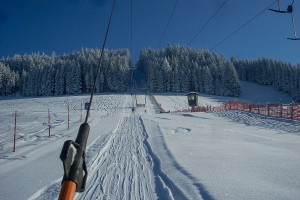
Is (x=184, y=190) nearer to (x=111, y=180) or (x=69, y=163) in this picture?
(x=111, y=180)

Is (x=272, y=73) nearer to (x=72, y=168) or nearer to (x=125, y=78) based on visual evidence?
(x=125, y=78)

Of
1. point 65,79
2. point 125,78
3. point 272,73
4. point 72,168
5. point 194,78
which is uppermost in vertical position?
point 272,73

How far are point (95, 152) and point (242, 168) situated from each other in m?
5.69

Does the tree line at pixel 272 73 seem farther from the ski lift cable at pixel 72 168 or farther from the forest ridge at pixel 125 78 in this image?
the ski lift cable at pixel 72 168

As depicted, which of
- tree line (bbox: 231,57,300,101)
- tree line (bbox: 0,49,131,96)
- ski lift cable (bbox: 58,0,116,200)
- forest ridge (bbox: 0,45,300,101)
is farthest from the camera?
tree line (bbox: 0,49,131,96)

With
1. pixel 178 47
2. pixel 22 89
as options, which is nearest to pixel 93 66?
pixel 22 89

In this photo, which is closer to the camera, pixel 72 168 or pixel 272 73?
pixel 72 168

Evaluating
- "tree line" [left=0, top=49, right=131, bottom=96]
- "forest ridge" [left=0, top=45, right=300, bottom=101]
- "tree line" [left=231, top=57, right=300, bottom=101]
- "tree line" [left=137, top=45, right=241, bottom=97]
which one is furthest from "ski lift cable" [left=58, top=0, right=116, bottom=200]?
"tree line" [left=231, top=57, right=300, bottom=101]

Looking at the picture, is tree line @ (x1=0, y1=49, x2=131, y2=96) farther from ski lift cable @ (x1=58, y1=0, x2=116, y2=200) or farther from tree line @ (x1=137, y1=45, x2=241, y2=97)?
ski lift cable @ (x1=58, y1=0, x2=116, y2=200)

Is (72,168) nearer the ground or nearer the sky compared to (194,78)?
nearer the ground

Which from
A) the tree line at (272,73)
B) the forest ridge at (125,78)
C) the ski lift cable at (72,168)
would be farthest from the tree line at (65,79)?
the ski lift cable at (72,168)

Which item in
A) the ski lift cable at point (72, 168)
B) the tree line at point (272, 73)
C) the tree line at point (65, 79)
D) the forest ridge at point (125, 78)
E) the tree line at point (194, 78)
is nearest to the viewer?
the ski lift cable at point (72, 168)

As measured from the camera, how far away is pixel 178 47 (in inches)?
6112

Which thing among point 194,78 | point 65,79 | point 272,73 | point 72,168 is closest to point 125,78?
point 65,79
